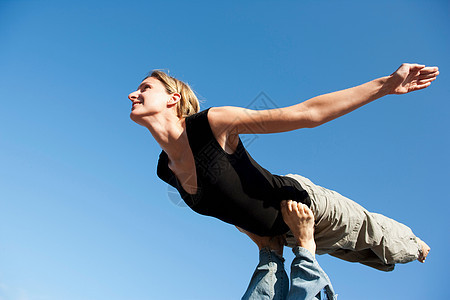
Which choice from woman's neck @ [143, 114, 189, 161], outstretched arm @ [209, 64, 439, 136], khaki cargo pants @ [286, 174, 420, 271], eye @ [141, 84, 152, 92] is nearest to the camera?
outstretched arm @ [209, 64, 439, 136]

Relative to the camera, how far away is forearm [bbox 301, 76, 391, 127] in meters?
2.51

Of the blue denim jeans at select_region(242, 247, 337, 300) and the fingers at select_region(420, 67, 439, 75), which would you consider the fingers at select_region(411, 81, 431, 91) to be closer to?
the fingers at select_region(420, 67, 439, 75)

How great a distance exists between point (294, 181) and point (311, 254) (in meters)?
0.65

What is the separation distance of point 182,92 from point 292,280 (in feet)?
5.97

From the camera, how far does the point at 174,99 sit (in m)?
3.14

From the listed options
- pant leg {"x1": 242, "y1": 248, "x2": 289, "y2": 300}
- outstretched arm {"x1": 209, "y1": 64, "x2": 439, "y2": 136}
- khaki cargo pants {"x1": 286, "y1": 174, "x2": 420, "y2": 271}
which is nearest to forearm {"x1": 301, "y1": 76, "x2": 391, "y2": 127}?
outstretched arm {"x1": 209, "y1": 64, "x2": 439, "y2": 136}

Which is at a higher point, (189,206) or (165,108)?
(165,108)

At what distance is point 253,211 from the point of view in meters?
2.87

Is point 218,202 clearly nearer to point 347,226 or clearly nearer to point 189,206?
point 189,206

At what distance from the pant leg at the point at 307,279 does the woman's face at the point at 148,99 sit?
1607 mm

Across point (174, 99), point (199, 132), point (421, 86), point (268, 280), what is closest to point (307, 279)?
point (268, 280)

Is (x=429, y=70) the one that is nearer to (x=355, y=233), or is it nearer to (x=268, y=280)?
(x=355, y=233)

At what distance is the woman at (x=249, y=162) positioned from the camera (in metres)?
2.56

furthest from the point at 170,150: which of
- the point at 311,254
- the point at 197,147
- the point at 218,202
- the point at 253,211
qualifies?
the point at 311,254
